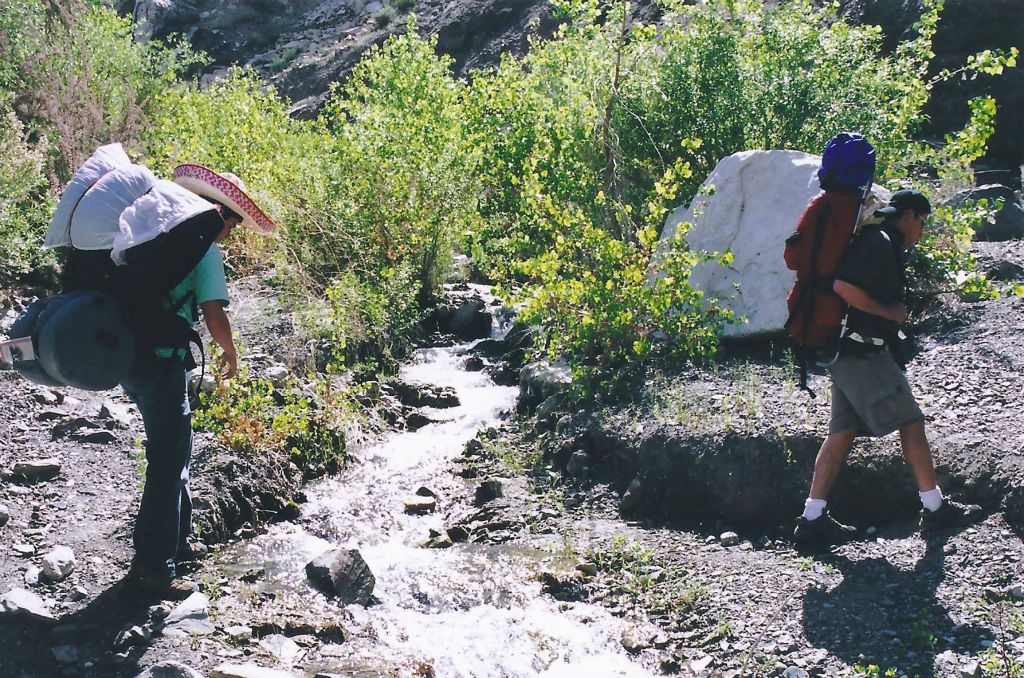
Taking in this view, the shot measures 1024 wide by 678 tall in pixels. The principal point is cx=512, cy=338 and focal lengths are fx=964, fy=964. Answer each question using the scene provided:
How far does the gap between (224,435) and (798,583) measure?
3590 millimetres

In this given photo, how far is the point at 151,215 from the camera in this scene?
4.10 meters

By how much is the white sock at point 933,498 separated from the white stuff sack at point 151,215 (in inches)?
140

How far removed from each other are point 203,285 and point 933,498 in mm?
3554

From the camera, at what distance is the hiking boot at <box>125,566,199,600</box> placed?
15.0 feet

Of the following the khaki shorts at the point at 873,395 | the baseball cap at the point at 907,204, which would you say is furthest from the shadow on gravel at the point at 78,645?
the baseball cap at the point at 907,204

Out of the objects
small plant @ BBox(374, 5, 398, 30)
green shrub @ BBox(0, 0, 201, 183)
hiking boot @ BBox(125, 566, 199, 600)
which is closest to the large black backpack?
hiking boot @ BBox(125, 566, 199, 600)

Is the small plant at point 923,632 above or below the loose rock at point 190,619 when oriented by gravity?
below

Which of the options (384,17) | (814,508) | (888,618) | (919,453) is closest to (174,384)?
(814,508)

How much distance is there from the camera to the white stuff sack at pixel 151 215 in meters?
4.06

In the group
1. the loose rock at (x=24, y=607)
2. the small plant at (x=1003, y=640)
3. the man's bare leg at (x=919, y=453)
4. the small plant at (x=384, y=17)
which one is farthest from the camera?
the small plant at (x=384, y=17)

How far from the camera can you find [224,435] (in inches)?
242

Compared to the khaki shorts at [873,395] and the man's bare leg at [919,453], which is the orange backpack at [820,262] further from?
the man's bare leg at [919,453]

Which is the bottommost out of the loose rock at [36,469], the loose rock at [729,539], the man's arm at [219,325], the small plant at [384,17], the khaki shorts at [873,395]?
the loose rock at [729,539]

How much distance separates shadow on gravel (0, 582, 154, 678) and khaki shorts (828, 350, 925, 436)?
11.2ft
